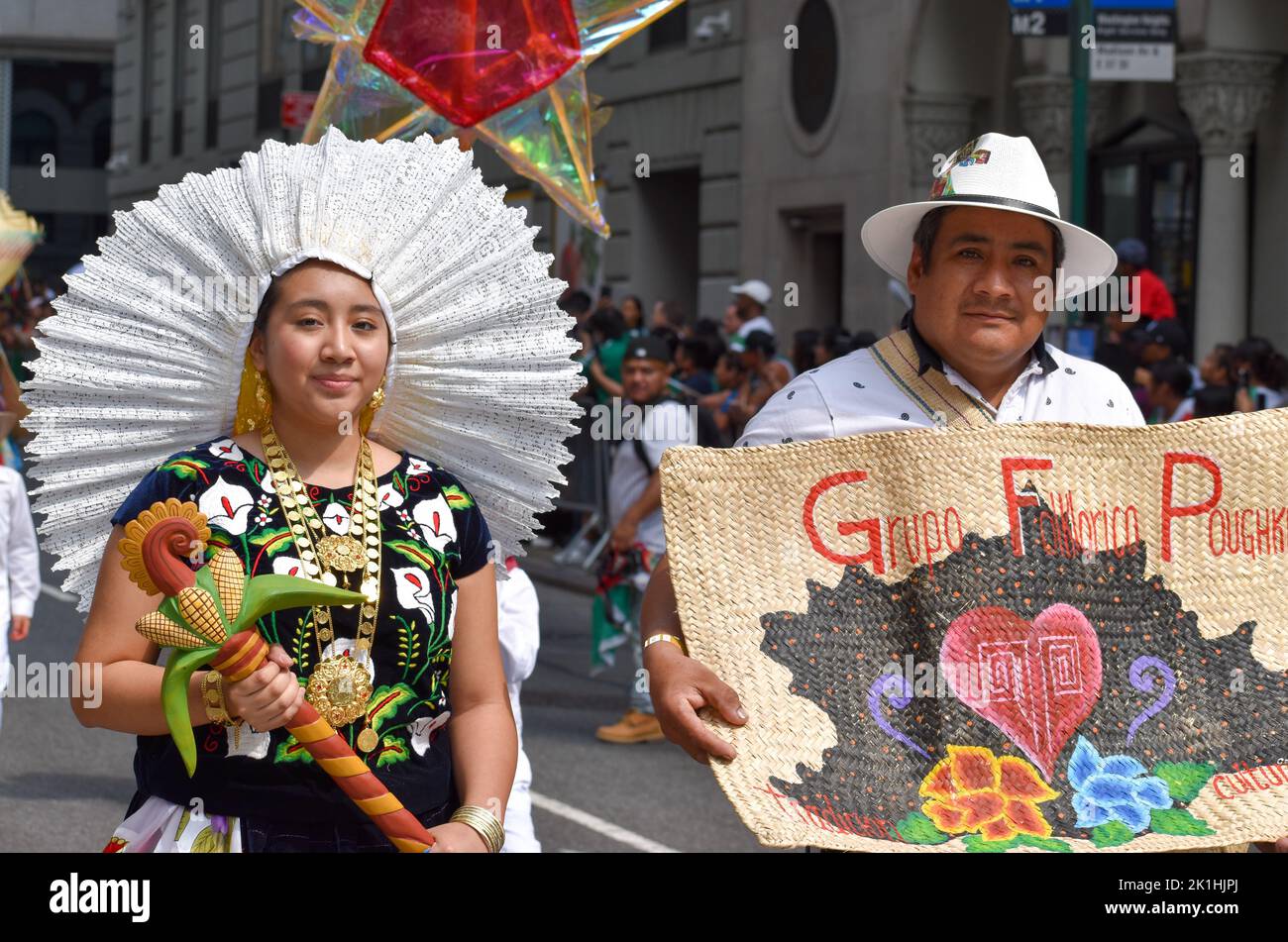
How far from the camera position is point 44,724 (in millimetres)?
9352

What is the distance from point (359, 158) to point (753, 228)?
18.7 metres

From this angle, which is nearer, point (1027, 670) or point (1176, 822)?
point (1176, 822)

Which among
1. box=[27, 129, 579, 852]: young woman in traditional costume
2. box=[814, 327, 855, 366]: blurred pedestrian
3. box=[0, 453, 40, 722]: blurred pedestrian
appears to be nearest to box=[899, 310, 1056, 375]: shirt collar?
box=[27, 129, 579, 852]: young woman in traditional costume

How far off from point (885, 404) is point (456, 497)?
0.87 meters

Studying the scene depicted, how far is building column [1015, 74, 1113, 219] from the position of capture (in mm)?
17625

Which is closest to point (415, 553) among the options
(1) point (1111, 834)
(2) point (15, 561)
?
(1) point (1111, 834)

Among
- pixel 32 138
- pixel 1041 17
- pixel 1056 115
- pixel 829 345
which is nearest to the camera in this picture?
pixel 1041 17

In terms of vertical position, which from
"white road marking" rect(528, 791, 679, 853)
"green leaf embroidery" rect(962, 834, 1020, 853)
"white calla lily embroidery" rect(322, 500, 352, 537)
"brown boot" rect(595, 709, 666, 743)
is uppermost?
"white calla lily embroidery" rect(322, 500, 352, 537)

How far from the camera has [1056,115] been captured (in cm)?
1797

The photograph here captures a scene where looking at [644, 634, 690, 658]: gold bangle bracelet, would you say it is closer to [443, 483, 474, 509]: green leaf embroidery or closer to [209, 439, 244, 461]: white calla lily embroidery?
[443, 483, 474, 509]: green leaf embroidery

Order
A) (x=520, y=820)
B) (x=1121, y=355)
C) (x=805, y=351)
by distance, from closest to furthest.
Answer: (x=520, y=820)
(x=1121, y=355)
(x=805, y=351)

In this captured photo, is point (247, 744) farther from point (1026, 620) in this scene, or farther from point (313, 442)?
point (1026, 620)

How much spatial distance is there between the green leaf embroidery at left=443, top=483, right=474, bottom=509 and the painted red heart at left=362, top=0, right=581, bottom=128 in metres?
1.85
